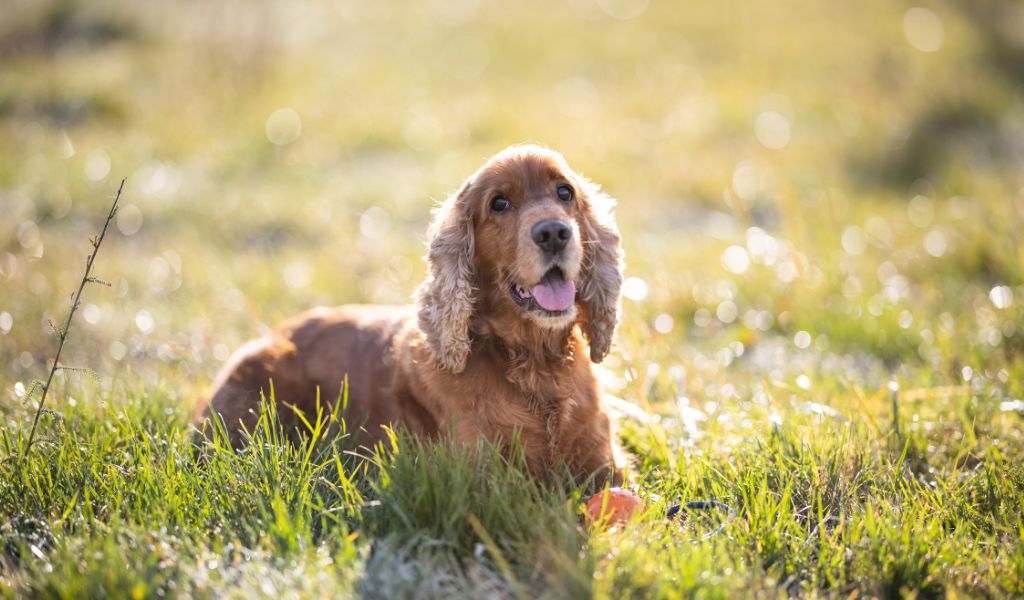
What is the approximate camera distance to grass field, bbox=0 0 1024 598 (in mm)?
2471

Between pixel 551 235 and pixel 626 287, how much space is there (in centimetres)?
235

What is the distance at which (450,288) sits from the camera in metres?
3.12

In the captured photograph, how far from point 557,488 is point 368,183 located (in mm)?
5592

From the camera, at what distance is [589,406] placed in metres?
3.18

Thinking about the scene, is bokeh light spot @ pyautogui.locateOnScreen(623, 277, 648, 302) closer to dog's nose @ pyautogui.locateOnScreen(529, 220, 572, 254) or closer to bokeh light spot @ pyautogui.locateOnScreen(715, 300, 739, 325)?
bokeh light spot @ pyautogui.locateOnScreen(715, 300, 739, 325)

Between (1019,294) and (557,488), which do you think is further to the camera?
(1019,294)

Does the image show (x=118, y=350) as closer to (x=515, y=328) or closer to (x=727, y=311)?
(x=515, y=328)

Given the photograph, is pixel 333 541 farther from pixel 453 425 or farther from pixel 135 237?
pixel 135 237

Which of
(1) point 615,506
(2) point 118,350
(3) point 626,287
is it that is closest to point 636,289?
(3) point 626,287

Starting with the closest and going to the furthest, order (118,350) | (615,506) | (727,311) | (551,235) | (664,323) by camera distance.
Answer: (615,506)
(551,235)
(118,350)
(664,323)
(727,311)

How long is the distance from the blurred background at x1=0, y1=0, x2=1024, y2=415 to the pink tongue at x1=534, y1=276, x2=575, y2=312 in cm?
75

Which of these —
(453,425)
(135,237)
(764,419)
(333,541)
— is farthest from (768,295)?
(135,237)

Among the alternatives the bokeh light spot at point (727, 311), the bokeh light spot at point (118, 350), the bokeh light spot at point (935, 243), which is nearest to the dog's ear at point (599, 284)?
the bokeh light spot at point (727, 311)

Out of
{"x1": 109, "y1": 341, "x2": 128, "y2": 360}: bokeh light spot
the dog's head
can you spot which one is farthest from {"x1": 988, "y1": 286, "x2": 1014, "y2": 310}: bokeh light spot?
{"x1": 109, "y1": 341, "x2": 128, "y2": 360}: bokeh light spot
